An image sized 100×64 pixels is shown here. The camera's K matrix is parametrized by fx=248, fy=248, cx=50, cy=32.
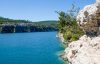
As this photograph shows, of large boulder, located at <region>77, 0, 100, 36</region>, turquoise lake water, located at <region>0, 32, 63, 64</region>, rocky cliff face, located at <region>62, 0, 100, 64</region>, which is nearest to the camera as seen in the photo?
rocky cliff face, located at <region>62, 0, 100, 64</region>

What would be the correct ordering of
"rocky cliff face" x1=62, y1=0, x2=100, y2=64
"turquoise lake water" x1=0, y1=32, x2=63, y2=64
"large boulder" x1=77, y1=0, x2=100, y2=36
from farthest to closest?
"turquoise lake water" x1=0, y1=32, x2=63, y2=64
"large boulder" x1=77, y1=0, x2=100, y2=36
"rocky cliff face" x1=62, y1=0, x2=100, y2=64

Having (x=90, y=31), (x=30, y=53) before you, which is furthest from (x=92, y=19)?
(x=30, y=53)

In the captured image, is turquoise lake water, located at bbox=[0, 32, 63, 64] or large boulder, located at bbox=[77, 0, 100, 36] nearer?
large boulder, located at bbox=[77, 0, 100, 36]

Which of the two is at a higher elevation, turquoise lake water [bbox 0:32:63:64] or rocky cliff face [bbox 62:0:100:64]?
rocky cliff face [bbox 62:0:100:64]

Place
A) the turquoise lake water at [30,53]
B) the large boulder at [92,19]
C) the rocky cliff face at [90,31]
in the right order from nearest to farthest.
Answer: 1. the rocky cliff face at [90,31]
2. the large boulder at [92,19]
3. the turquoise lake water at [30,53]

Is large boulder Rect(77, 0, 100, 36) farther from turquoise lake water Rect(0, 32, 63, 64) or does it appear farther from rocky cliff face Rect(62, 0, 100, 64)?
turquoise lake water Rect(0, 32, 63, 64)

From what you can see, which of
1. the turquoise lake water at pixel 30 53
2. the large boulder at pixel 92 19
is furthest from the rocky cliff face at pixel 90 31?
the turquoise lake water at pixel 30 53

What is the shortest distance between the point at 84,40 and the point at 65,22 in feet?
191

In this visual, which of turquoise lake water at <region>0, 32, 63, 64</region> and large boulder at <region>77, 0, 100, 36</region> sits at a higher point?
large boulder at <region>77, 0, 100, 36</region>

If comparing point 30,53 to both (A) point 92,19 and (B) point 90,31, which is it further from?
(A) point 92,19

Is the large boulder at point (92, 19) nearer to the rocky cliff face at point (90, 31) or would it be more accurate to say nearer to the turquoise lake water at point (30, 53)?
the rocky cliff face at point (90, 31)

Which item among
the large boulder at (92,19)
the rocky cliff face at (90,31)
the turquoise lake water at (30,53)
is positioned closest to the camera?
the rocky cliff face at (90,31)

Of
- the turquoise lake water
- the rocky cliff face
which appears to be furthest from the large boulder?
the turquoise lake water

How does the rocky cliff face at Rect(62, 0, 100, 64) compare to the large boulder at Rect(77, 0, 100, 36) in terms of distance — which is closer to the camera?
the rocky cliff face at Rect(62, 0, 100, 64)
